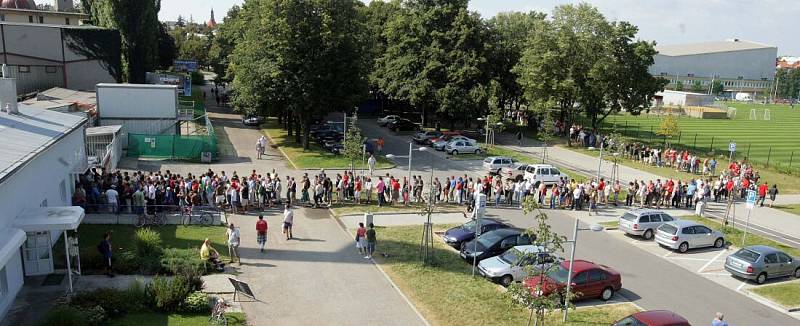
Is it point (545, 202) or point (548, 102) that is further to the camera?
point (548, 102)

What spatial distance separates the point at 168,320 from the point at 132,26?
46.7 metres

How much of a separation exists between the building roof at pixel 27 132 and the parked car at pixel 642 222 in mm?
22664

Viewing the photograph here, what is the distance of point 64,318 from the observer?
1311 centimetres

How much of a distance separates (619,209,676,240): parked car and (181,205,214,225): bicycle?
17858 mm

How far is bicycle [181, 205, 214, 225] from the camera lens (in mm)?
22781

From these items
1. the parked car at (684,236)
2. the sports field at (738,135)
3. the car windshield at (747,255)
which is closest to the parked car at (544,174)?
the parked car at (684,236)

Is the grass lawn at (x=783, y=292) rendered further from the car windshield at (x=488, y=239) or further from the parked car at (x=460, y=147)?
the parked car at (x=460, y=147)

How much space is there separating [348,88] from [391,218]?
57.2ft

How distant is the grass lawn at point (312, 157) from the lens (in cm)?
3691

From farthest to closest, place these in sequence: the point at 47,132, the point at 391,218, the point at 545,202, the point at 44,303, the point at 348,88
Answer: the point at 348,88 < the point at 545,202 < the point at 391,218 < the point at 47,132 < the point at 44,303

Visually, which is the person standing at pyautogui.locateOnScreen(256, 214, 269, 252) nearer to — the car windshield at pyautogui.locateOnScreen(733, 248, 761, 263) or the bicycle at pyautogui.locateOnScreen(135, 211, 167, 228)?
the bicycle at pyautogui.locateOnScreen(135, 211, 167, 228)

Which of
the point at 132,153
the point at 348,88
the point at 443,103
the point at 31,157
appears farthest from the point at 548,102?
the point at 31,157

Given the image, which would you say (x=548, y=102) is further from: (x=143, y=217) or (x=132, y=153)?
(x=143, y=217)

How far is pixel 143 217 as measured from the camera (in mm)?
22172
